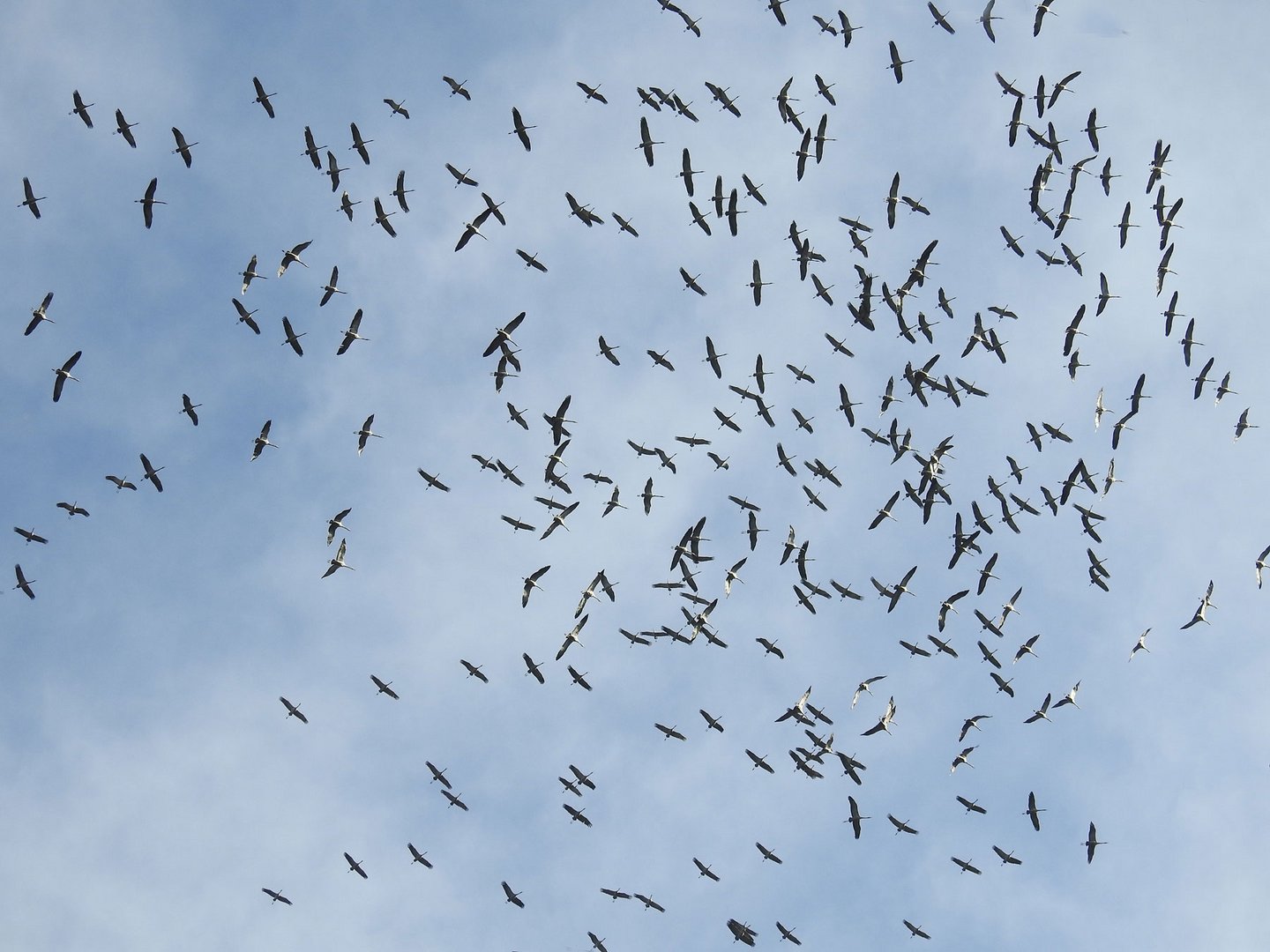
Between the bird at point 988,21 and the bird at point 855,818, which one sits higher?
the bird at point 988,21

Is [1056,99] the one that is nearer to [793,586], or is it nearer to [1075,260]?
[1075,260]

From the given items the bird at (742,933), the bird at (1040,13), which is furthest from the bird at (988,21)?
the bird at (742,933)

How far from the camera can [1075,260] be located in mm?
99188

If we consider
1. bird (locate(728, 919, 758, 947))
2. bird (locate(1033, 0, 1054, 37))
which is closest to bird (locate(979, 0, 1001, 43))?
bird (locate(1033, 0, 1054, 37))

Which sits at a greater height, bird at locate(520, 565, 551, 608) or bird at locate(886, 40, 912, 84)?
bird at locate(886, 40, 912, 84)

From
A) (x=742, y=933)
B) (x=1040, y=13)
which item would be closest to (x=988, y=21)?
(x=1040, y=13)

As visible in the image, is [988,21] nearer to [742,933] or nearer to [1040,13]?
[1040,13]

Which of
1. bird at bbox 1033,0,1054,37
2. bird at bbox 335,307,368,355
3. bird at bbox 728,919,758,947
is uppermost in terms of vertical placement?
bird at bbox 1033,0,1054,37

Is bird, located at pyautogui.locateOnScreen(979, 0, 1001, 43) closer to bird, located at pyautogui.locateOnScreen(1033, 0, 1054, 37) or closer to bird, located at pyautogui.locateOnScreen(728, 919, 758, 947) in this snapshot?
bird, located at pyautogui.locateOnScreen(1033, 0, 1054, 37)

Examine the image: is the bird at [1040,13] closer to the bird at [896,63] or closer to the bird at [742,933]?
the bird at [896,63]

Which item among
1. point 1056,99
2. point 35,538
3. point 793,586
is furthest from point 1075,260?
point 35,538

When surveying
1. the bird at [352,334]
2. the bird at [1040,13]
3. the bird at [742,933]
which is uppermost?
the bird at [1040,13]

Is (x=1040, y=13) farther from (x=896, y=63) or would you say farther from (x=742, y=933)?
(x=742, y=933)

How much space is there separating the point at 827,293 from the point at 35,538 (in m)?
51.9
